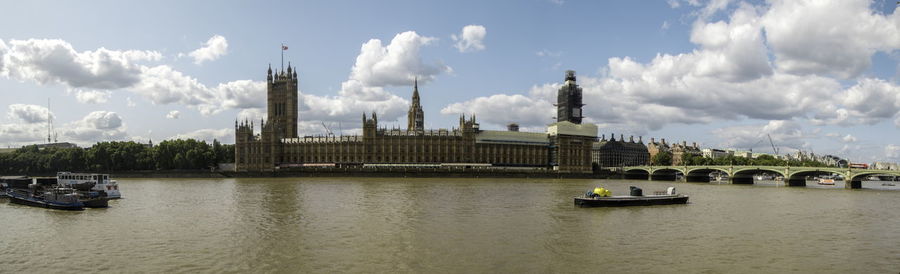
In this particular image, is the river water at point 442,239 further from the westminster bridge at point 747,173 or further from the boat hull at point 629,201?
the westminster bridge at point 747,173

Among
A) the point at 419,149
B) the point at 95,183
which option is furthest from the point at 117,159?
the point at 95,183

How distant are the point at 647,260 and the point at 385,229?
52.2ft

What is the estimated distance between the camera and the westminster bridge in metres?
96.5

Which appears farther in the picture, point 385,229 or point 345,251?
point 385,229

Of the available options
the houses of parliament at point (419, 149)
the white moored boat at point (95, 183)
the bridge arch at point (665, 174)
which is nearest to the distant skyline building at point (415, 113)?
the houses of parliament at point (419, 149)

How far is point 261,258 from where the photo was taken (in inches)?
1093

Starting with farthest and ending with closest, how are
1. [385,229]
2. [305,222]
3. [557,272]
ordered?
1. [305,222]
2. [385,229]
3. [557,272]

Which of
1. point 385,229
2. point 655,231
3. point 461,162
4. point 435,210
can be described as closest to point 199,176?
point 461,162

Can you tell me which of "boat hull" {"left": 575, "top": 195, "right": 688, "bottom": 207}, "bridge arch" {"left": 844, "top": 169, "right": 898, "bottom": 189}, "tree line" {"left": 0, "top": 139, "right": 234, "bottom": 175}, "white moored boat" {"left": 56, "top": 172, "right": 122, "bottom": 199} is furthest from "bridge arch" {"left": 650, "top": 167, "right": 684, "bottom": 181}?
"white moored boat" {"left": 56, "top": 172, "right": 122, "bottom": 199}

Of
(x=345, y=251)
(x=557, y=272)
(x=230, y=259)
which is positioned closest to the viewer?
(x=557, y=272)

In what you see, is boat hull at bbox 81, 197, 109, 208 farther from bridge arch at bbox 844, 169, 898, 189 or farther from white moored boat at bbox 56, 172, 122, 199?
bridge arch at bbox 844, 169, 898, 189

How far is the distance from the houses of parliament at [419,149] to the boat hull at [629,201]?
301ft

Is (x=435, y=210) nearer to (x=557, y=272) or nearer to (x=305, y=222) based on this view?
(x=305, y=222)

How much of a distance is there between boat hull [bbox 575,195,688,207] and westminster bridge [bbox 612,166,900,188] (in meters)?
45.3
